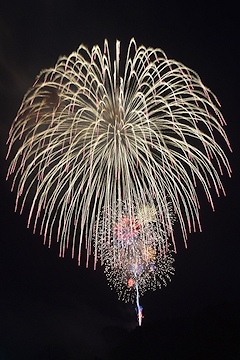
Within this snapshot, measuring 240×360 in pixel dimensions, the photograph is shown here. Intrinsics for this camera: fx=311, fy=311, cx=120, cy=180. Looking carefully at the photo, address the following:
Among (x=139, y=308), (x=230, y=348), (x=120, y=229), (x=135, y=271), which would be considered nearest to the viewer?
(x=120, y=229)

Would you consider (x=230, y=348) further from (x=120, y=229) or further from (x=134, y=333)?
(x=120, y=229)

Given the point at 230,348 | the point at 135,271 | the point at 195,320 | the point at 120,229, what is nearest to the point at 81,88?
the point at 120,229

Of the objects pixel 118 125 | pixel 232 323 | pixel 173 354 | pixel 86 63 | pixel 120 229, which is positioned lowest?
pixel 173 354

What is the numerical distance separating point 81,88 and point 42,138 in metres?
3.83

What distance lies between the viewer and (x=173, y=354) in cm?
5453

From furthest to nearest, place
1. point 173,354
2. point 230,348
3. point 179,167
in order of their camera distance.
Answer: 1. point 173,354
2. point 230,348
3. point 179,167

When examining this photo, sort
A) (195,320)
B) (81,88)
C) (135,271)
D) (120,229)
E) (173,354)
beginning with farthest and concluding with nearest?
1. (195,320)
2. (173,354)
3. (135,271)
4. (120,229)
5. (81,88)

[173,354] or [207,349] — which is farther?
[173,354]

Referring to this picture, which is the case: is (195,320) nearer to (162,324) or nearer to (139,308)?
(162,324)

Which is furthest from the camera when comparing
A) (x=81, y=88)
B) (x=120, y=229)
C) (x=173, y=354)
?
(x=173, y=354)

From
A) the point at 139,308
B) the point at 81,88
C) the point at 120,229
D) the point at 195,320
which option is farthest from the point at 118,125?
the point at 195,320

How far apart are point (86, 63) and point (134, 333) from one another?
6226 cm

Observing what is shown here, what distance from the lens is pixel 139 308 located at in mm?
42188

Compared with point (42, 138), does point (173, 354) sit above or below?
below
